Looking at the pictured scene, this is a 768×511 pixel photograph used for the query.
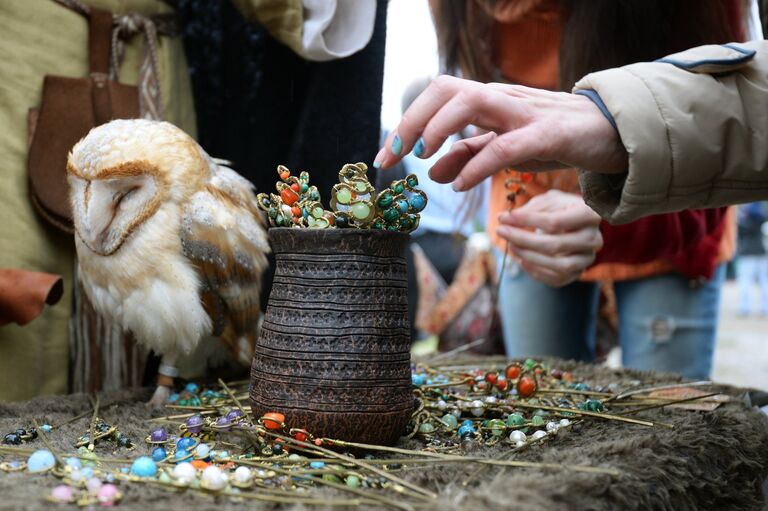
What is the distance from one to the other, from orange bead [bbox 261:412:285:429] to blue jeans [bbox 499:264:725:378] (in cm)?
91

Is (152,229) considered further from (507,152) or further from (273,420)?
(507,152)

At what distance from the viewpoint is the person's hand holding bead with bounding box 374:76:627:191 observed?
0.71 m

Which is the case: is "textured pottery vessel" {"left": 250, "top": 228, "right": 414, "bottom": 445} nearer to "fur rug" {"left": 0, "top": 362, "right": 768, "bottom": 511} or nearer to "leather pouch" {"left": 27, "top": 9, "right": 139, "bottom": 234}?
"fur rug" {"left": 0, "top": 362, "right": 768, "bottom": 511}

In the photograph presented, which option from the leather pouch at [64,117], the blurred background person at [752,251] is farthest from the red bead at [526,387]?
the blurred background person at [752,251]

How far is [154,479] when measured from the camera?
62 centimetres

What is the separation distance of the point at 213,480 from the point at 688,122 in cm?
56

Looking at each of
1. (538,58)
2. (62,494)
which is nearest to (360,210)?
(62,494)

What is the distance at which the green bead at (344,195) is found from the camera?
0.75 m

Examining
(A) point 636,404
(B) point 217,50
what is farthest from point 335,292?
(B) point 217,50

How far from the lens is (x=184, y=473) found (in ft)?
2.01

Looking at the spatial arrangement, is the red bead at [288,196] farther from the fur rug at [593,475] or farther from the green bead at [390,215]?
the fur rug at [593,475]

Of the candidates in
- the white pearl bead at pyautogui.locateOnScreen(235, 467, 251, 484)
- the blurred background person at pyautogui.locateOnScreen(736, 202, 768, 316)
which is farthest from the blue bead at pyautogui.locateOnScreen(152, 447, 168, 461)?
the blurred background person at pyautogui.locateOnScreen(736, 202, 768, 316)

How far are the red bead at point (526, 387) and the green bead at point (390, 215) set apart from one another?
0.32 m

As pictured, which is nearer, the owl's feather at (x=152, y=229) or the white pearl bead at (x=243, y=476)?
the white pearl bead at (x=243, y=476)
